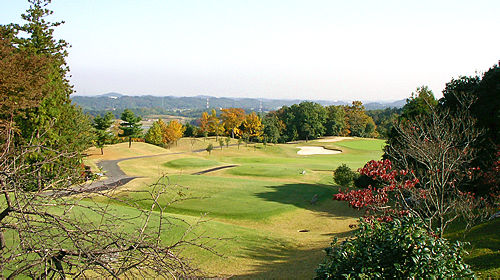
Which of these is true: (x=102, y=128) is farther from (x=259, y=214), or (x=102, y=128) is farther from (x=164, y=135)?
(x=259, y=214)

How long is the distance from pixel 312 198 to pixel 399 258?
65.5 feet

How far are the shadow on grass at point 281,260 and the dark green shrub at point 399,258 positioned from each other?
5.39m

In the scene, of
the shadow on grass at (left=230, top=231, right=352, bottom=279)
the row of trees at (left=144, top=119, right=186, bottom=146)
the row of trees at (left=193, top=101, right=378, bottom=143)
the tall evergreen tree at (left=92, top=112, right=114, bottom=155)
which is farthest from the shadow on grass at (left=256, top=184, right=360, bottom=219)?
the row of trees at (left=144, top=119, right=186, bottom=146)

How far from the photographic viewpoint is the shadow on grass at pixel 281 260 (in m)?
12.3

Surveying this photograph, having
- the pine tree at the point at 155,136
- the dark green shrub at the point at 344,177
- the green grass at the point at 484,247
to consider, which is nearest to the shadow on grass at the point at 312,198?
the dark green shrub at the point at 344,177

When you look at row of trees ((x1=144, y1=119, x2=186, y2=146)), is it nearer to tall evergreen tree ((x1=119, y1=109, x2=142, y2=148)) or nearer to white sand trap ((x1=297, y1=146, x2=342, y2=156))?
tall evergreen tree ((x1=119, y1=109, x2=142, y2=148))

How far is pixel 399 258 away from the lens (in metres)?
6.47

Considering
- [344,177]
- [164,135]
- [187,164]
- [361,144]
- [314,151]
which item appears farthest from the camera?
[361,144]

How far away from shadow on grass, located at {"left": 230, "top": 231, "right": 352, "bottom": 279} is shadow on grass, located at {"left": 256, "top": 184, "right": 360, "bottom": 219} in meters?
7.77

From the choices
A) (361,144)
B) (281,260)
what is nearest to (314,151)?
(361,144)

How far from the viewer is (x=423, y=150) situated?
12.4 meters

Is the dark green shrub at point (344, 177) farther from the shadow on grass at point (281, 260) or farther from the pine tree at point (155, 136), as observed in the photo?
the pine tree at point (155, 136)

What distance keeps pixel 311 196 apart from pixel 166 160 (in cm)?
2686

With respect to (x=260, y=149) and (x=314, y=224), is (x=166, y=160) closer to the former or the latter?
(x=260, y=149)
